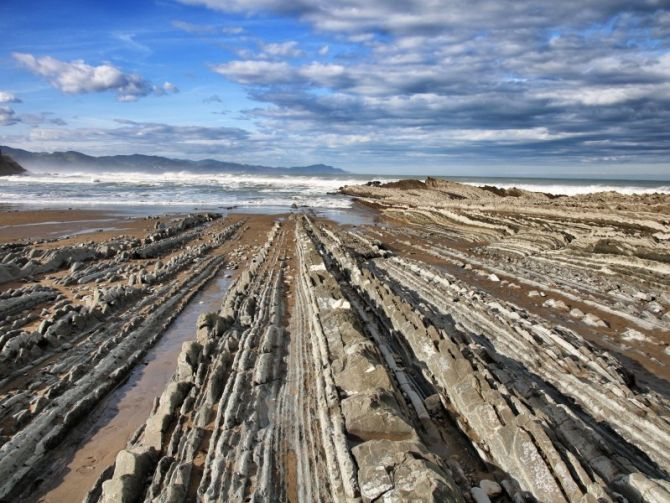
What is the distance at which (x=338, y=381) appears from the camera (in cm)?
650

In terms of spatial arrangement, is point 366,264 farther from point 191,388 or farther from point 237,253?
point 191,388

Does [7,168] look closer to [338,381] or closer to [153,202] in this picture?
[153,202]

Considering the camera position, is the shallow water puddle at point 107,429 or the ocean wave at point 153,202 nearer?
the shallow water puddle at point 107,429

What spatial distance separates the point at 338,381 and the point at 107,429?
3.63 metres

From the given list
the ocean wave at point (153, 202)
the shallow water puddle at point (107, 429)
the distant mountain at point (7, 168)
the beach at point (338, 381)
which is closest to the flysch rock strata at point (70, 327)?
the beach at point (338, 381)

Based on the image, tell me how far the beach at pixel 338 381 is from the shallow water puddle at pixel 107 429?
0.10 feet

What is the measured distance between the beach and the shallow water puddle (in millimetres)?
31

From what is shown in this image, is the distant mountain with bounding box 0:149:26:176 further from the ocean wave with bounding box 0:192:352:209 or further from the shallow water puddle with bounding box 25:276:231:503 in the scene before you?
the shallow water puddle with bounding box 25:276:231:503

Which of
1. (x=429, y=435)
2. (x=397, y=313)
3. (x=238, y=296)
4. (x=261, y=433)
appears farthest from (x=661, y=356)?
(x=238, y=296)

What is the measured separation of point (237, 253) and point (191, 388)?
13.2 metres

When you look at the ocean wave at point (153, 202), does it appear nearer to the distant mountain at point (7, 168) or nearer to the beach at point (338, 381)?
the beach at point (338, 381)

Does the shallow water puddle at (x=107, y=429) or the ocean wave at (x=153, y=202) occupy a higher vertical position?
the ocean wave at (x=153, y=202)

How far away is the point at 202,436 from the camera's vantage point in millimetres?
5730

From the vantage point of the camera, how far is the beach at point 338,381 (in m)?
4.77
